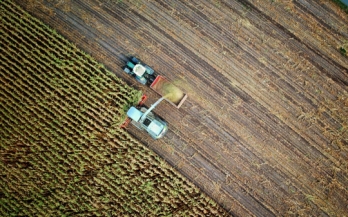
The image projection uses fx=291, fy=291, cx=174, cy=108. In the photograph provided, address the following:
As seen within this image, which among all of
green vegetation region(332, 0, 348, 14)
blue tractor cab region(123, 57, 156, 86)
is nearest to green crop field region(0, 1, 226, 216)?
blue tractor cab region(123, 57, 156, 86)

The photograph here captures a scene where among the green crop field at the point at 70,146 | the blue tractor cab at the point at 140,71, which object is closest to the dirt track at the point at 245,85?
the blue tractor cab at the point at 140,71

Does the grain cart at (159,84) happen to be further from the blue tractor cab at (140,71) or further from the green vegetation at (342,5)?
the green vegetation at (342,5)

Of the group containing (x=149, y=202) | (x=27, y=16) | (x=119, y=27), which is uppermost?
(x=119, y=27)

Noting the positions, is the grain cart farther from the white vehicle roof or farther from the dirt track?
the white vehicle roof

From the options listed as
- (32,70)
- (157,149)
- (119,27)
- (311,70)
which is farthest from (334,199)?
(32,70)

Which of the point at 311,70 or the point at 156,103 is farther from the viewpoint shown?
the point at 311,70

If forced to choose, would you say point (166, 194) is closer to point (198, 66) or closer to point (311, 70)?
point (198, 66)
